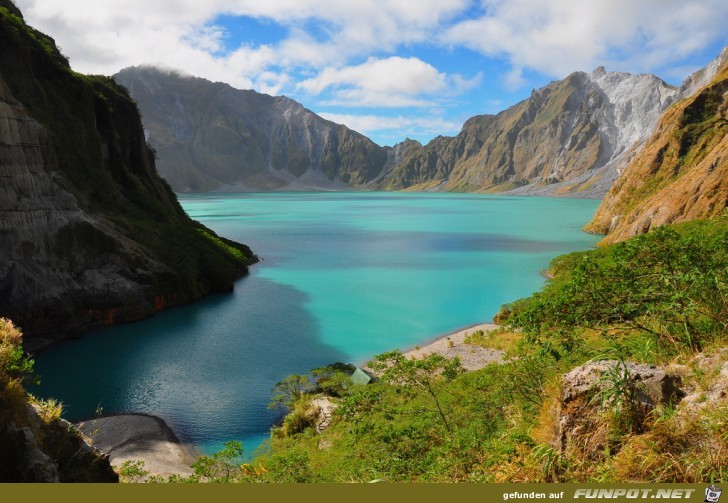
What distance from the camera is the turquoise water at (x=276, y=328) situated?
1080 inches

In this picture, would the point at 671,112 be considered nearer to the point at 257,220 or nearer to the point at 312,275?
the point at 312,275

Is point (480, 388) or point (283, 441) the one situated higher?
point (480, 388)

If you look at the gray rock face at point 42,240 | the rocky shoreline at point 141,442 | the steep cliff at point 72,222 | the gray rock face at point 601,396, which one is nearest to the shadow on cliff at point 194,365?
the rocky shoreline at point 141,442

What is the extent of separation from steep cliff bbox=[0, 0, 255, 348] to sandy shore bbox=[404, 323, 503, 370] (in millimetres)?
26296

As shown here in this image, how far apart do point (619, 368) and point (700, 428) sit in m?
1.33

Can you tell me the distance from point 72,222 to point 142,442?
91.0 feet

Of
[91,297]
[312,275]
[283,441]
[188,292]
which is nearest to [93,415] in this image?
[283,441]

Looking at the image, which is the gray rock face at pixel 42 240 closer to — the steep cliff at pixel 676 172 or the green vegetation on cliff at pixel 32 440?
the green vegetation on cliff at pixel 32 440

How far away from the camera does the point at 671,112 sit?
331 ft

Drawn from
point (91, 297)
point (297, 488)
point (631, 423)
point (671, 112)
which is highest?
point (671, 112)

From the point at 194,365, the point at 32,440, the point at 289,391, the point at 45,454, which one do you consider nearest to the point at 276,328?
the point at 194,365

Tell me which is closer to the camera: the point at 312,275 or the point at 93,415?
the point at 93,415

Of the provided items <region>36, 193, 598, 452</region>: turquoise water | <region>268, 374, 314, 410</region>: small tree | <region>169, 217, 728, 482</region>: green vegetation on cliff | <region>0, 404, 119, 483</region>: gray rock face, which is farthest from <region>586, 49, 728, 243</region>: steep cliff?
<region>0, 404, 119, 483</region>: gray rock face

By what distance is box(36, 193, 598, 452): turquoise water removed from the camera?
1080 inches
